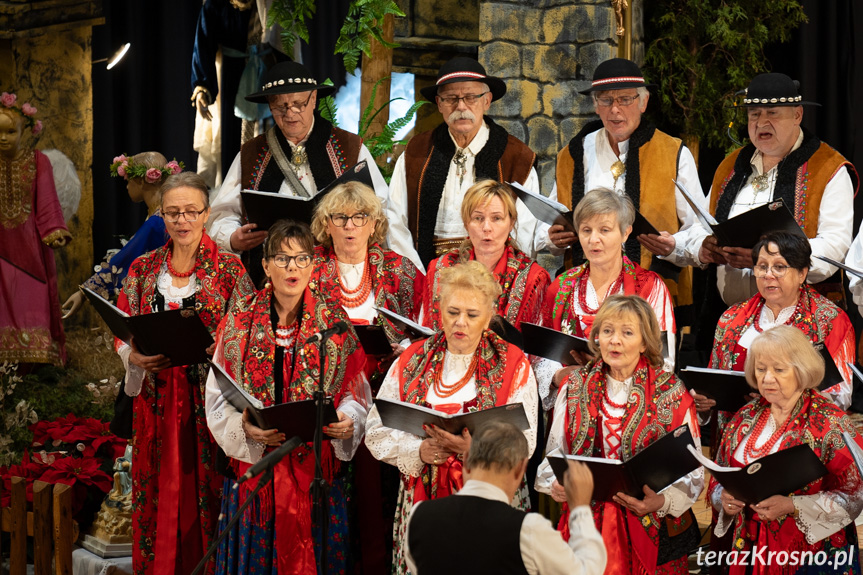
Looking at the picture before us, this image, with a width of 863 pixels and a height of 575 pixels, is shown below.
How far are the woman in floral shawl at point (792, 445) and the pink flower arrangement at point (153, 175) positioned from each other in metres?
3.90

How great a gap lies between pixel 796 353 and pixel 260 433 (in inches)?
70.1

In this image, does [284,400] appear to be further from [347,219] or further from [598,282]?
[598,282]

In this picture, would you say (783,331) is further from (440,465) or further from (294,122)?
(294,122)

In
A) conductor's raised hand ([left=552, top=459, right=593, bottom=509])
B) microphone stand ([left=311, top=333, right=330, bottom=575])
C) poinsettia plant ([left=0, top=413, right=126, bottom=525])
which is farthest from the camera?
poinsettia plant ([left=0, top=413, right=126, bottom=525])

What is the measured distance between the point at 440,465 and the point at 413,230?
5.06 feet

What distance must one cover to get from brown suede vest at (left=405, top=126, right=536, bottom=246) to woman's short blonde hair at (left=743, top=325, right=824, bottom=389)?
5.24ft

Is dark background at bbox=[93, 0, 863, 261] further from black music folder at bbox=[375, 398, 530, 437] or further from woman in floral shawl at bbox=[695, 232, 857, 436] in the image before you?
black music folder at bbox=[375, 398, 530, 437]

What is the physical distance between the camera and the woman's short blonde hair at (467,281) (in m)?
3.77

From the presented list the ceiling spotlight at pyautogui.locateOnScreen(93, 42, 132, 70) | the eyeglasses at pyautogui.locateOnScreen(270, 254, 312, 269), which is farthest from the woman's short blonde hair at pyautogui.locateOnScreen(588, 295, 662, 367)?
the ceiling spotlight at pyautogui.locateOnScreen(93, 42, 132, 70)

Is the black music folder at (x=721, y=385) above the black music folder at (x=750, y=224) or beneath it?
beneath

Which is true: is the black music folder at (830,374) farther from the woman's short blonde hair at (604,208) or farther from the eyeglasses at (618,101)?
the eyeglasses at (618,101)

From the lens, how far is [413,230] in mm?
5031

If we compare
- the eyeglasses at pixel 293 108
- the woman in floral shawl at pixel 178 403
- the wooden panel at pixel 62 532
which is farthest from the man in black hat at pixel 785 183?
the wooden panel at pixel 62 532

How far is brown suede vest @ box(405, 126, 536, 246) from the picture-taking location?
195 inches
